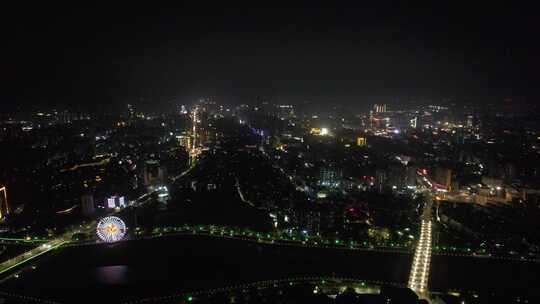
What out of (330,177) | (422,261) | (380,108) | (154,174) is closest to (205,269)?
→ (422,261)

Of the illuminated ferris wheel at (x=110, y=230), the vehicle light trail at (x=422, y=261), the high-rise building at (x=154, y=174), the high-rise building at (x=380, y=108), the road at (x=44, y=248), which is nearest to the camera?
the vehicle light trail at (x=422, y=261)

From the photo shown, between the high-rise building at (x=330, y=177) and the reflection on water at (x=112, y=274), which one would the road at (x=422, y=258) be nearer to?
the high-rise building at (x=330, y=177)

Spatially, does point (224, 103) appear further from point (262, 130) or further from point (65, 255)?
point (65, 255)

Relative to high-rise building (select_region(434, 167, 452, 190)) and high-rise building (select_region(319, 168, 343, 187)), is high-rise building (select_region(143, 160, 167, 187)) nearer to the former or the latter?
high-rise building (select_region(319, 168, 343, 187))

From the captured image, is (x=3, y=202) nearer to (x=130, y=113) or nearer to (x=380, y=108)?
(x=130, y=113)

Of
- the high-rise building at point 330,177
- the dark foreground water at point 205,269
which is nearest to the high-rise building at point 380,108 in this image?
the high-rise building at point 330,177

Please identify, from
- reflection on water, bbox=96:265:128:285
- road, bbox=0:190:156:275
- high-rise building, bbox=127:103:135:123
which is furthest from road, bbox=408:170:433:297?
high-rise building, bbox=127:103:135:123

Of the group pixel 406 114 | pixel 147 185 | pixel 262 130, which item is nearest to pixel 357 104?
pixel 406 114
